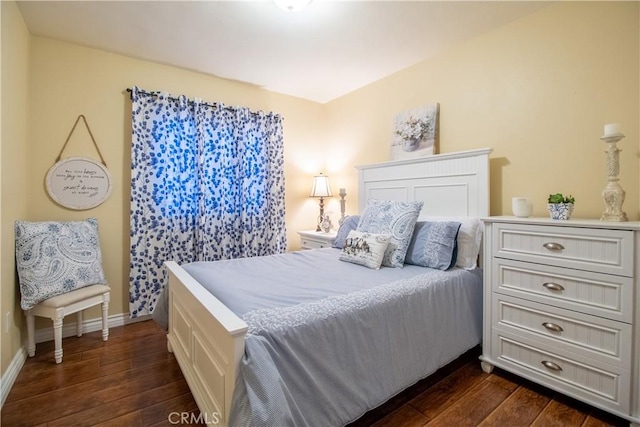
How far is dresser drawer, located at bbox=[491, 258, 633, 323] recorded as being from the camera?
1.52 m

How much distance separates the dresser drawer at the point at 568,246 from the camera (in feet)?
4.97

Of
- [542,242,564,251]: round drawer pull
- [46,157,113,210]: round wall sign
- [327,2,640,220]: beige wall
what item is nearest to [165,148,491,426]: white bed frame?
[327,2,640,220]: beige wall

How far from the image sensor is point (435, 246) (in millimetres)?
2182

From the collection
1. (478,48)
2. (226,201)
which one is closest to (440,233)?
(478,48)

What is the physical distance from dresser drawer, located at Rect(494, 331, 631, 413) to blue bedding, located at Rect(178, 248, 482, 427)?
0.71 feet

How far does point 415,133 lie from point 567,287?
6.03 feet

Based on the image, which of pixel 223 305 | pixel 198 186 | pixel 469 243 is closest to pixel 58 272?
pixel 198 186

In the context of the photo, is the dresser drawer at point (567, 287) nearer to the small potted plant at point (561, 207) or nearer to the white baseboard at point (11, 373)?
the small potted plant at point (561, 207)

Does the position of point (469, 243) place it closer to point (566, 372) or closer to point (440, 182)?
point (440, 182)

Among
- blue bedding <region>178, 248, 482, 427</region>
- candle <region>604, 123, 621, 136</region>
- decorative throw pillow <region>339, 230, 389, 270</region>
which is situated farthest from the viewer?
decorative throw pillow <region>339, 230, 389, 270</region>

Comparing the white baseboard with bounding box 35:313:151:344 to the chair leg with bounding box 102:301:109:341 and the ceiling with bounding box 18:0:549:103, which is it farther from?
the ceiling with bounding box 18:0:549:103

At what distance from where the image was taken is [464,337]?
198 centimetres

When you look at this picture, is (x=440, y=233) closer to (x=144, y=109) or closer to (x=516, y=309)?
(x=516, y=309)

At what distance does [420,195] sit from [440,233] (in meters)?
0.73
